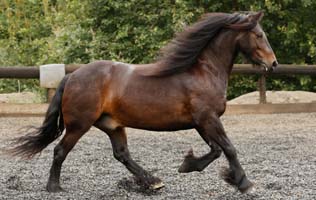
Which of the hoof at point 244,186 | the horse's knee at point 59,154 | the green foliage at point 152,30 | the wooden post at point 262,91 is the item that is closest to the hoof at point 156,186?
the hoof at point 244,186

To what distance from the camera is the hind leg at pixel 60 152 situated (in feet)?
19.1

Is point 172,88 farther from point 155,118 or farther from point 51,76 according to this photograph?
point 51,76

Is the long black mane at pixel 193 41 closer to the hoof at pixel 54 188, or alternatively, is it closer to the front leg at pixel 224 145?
the front leg at pixel 224 145

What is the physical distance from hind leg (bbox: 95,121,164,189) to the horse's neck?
1.00 meters

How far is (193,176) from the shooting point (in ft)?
21.2

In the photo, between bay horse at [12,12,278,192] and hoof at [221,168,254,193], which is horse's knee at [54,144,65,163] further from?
hoof at [221,168,254,193]

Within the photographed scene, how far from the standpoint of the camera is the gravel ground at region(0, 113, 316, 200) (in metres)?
5.64

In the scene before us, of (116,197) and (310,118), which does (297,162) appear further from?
(310,118)

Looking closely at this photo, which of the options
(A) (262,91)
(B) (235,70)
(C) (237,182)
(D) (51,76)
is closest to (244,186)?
(C) (237,182)

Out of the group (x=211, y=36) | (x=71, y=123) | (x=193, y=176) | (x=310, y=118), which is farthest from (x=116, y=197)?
(x=310, y=118)

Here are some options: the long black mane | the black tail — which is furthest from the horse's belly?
the black tail

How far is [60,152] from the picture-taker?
19.3ft

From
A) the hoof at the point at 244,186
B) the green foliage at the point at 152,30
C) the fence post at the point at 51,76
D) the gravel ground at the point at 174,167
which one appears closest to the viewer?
the hoof at the point at 244,186

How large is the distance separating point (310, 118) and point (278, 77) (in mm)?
3037
